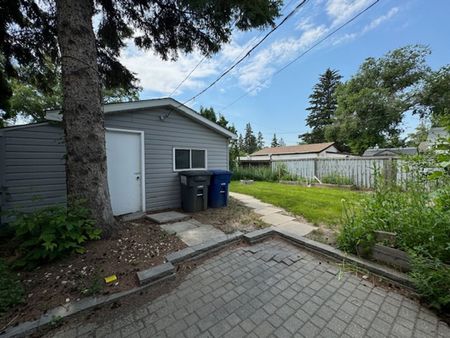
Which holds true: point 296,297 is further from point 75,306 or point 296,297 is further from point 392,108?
point 392,108

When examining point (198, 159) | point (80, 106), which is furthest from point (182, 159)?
point (80, 106)

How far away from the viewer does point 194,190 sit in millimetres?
5562

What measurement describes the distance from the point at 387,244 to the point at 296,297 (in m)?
1.66

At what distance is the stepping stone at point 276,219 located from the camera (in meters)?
4.73

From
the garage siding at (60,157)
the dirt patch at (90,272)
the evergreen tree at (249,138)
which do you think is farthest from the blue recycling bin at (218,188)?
→ the evergreen tree at (249,138)

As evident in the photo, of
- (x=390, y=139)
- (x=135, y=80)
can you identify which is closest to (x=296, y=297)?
(x=135, y=80)

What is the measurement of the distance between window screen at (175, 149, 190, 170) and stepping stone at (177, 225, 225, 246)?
2618mm

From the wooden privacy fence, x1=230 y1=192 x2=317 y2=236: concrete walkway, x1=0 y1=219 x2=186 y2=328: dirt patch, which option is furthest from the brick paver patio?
the wooden privacy fence

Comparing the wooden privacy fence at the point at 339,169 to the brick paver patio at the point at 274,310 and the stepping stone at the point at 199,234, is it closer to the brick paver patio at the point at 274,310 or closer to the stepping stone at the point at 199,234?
the brick paver patio at the point at 274,310

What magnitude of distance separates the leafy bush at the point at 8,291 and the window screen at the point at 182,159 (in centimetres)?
429

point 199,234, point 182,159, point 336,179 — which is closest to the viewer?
point 199,234

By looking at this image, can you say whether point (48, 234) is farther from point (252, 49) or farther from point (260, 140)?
point (260, 140)

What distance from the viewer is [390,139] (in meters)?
20.0

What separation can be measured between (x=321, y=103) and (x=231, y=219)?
115ft
